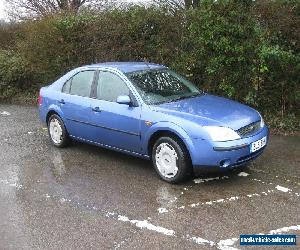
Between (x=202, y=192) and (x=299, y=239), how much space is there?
151 cm

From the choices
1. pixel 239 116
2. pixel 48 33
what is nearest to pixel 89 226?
pixel 239 116

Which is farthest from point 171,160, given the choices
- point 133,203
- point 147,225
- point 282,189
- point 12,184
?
point 12,184

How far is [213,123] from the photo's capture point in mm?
5496

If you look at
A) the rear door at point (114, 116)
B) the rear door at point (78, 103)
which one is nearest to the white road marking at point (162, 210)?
the rear door at point (114, 116)

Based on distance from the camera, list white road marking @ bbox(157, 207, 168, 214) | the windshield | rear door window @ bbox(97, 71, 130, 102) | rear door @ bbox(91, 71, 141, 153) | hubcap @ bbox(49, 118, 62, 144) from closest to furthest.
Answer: white road marking @ bbox(157, 207, 168, 214) → rear door @ bbox(91, 71, 141, 153) → the windshield → rear door window @ bbox(97, 71, 130, 102) → hubcap @ bbox(49, 118, 62, 144)

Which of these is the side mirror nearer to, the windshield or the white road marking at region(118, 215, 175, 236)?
the windshield

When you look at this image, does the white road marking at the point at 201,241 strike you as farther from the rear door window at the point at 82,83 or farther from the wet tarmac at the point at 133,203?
the rear door window at the point at 82,83

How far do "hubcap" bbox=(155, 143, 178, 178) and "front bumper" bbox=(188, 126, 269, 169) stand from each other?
1.02ft

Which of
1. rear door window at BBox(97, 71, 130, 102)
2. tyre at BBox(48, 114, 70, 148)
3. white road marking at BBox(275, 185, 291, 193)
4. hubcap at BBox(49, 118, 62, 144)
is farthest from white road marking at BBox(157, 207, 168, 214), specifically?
hubcap at BBox(49, 118, 62, 144)

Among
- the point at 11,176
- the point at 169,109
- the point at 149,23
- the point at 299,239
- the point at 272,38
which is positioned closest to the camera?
the point at 299,239

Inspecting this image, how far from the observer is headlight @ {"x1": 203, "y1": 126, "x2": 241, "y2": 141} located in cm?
539

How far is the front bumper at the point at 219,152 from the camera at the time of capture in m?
5.37

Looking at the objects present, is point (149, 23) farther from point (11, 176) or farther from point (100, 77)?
point (11, 176)

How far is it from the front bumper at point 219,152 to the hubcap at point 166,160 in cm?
31
